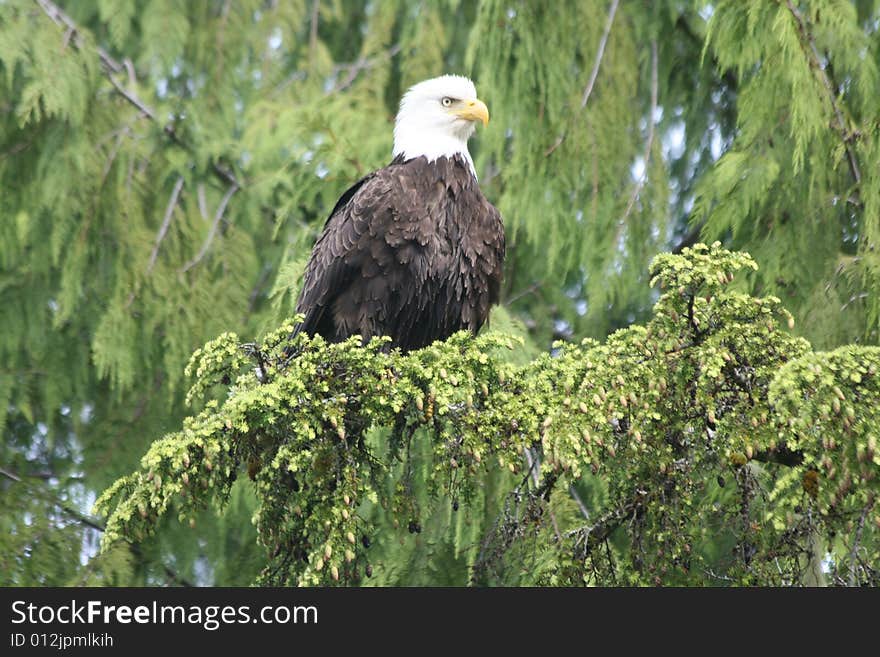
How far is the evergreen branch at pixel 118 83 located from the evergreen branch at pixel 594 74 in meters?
2.10

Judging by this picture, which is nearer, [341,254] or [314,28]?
[341,254]

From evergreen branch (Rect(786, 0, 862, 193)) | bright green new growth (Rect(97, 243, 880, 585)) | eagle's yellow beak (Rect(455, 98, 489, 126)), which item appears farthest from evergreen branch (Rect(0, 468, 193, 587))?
evergreen branch (Rect(786, 0, 862, 193))

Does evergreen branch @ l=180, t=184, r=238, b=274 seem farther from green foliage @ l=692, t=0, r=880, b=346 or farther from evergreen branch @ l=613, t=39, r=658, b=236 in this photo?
green foliage @ l=692, t=0, r=880, b=346

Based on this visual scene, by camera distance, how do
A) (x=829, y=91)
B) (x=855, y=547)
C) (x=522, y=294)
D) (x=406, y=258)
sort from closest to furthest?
(x=855, y=547), (x=829, y=91), (x=406, y=258), (x=522, y=294)

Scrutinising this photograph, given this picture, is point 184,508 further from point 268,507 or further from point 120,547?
point 120,547

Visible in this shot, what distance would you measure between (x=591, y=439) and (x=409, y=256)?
1899 millimetres

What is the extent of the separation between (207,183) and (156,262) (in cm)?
75

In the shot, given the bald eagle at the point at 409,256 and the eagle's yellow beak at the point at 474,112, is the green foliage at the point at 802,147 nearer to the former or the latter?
the bald eagle at the point at 409,256

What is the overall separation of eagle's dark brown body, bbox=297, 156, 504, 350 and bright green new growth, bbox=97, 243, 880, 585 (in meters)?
1.39

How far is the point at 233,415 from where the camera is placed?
11.9 feet

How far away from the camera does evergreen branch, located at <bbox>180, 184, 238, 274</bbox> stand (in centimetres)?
639

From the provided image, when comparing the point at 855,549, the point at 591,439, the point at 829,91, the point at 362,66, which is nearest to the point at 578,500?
the point at 829,91

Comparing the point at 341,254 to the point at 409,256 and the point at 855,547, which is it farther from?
the point at 855,547

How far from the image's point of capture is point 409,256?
5.23 metres
